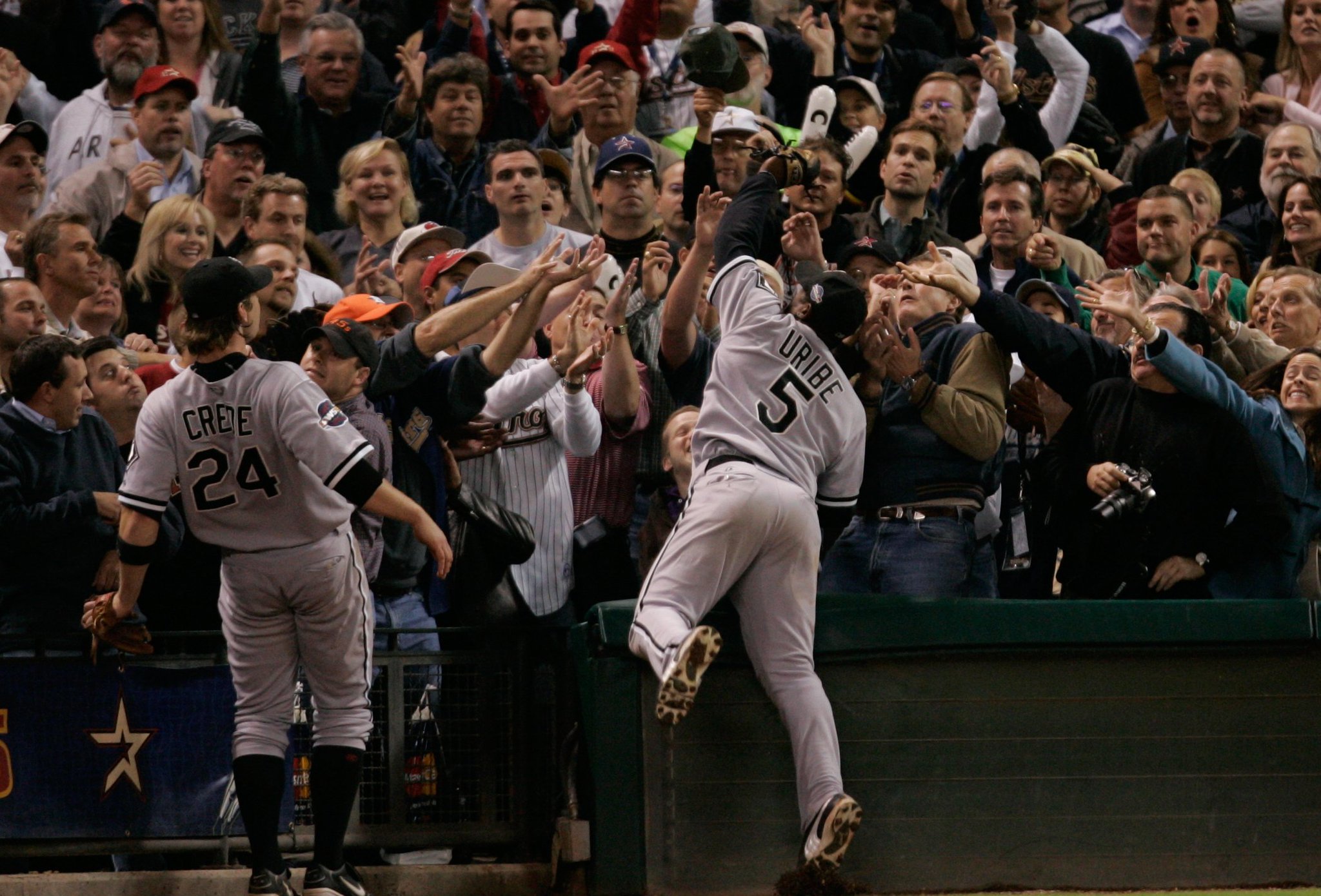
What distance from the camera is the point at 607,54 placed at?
10.0 meters

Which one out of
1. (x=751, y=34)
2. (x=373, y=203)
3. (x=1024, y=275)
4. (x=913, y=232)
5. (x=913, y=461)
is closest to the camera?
(x=913, y=461)

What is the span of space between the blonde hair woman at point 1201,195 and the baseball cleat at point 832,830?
5.34 metres

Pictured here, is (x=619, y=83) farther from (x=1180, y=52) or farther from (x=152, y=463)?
(x=152, y=463)

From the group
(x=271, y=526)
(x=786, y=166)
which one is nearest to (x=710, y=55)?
(x=786, y=166)

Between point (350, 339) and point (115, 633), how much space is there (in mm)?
1369

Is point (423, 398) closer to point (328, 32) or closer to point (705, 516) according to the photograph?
point (705, 516)

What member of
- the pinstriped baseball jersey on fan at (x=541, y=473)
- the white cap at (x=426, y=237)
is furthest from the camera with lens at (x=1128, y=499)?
the white cap at (x=426, y=237)

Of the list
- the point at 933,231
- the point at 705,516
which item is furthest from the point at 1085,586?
the point at 933,231

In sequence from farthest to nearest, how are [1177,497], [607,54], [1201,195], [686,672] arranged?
1. [607,54]
2. [1201,195]
3. [1177,497]
4. [686,672]

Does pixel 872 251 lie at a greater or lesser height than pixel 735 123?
lesser

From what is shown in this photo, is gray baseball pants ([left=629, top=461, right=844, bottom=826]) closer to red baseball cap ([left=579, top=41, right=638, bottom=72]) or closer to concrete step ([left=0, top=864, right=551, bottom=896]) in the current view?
concrete step ([left=0, top=864, right=551, bottom=896])

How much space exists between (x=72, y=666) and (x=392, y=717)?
1.16 metres

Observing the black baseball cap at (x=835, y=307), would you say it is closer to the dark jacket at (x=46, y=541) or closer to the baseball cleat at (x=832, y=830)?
the baseball cleat at (x=832, y=830)

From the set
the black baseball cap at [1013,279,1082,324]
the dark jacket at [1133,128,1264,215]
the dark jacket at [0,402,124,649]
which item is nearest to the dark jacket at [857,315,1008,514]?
the black baseball cap at [1013,279,1082,324]
